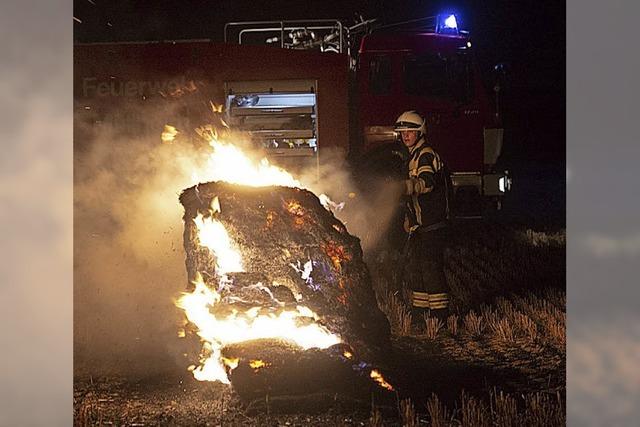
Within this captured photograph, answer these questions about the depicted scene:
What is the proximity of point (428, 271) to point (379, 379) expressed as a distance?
0.85 meters

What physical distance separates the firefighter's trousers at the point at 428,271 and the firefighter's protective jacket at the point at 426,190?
76mm

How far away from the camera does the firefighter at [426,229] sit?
5570 millimetres

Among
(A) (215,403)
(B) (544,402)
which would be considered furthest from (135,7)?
(B) (544,402)

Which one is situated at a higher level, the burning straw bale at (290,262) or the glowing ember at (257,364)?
the burning straw bale at (290,262)

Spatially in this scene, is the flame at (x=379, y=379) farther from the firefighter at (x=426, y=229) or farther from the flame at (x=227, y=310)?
the firefighter at (x=426, y=229)

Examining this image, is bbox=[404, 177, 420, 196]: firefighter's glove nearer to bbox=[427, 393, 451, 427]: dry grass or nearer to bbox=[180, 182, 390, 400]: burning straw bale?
bbox=[180, 182, 390, 400]: burning straw bale

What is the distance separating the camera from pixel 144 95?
5.67m

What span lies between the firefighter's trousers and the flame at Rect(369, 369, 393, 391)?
2.01 ft

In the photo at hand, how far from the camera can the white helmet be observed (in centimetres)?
582

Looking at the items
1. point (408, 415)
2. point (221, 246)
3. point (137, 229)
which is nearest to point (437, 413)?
point (408, 415)

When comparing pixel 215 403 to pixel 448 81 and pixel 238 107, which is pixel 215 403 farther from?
pixel 448 81

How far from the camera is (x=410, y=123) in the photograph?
230 inches

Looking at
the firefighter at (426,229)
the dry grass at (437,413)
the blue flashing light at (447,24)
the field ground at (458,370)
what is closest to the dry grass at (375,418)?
the field ground at (458,370)
